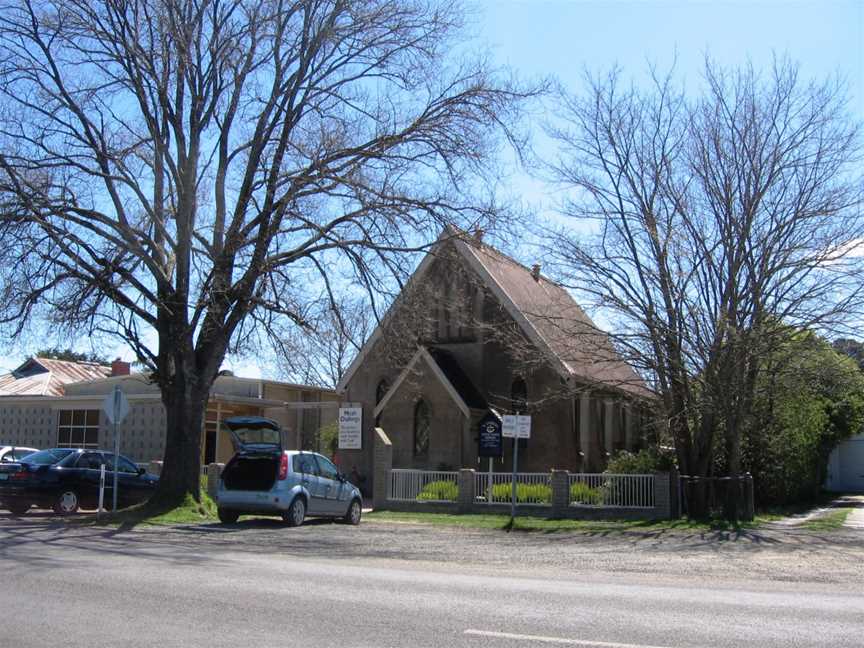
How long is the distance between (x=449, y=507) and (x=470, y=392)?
7300 millimetres

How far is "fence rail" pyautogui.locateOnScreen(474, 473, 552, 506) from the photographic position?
23.9 m

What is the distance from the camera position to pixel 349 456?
34.3 meters

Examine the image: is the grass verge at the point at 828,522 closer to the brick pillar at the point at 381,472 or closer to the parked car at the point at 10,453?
the brick pillar at the point at 381,472

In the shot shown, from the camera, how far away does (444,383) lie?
98.8 ft

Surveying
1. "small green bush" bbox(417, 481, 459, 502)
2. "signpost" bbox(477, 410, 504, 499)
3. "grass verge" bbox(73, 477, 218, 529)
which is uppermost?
"signpost" bbox(477, 410, 504, 499)

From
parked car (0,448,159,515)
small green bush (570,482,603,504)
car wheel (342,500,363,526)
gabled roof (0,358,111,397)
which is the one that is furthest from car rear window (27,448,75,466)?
gabled roof (0,358,111,397)

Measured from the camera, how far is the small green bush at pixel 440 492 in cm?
2481

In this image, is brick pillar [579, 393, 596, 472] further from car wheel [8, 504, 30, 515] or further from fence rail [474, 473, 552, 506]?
car wheel [8, 504, 30, 515]

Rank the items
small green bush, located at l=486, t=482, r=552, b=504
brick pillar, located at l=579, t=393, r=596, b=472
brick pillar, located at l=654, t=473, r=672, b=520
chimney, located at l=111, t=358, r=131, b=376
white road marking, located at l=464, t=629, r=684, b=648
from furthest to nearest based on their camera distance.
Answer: chimney, located at l=111, t=358, r=131, b=376 → brick pillar, located at l=579, t=393, r=596, b=472 → small green bush, located at l=486, t=482, r=552, b=504 → brick pillar, located at l=654, t=473, r=672, b=520 → white road marking, located at l=464, t=629, r=684, b=648

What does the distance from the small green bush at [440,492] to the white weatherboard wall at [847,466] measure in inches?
844

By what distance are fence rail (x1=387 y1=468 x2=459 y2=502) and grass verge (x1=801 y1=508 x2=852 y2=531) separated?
28.6 feet

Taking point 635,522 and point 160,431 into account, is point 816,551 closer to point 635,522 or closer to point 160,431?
point 635,522

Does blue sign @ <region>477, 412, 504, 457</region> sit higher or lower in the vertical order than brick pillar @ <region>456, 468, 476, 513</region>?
higher

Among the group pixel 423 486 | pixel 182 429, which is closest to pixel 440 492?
pixel 423 486
